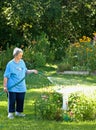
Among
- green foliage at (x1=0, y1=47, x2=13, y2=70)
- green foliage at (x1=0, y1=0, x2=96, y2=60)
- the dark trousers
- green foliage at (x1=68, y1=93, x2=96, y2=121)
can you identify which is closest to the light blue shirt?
the dark trousers

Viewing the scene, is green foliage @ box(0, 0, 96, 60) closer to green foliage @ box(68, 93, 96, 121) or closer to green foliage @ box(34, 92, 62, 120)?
green foliage @ box(34, 92, 62, 120)

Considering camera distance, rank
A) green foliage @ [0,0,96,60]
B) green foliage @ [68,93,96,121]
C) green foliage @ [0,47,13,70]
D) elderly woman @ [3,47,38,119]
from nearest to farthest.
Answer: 1. green foliage @ [68,93,96,121]
2. elderly woman @ [3,47,38,119]
3. green foliage @ [0,47,13,70]
4. green foliage @ [0,0,96,60]

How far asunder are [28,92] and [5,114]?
3.05 m

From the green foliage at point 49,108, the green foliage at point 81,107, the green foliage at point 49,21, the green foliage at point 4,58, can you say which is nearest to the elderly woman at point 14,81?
the green foliage at point 49,108

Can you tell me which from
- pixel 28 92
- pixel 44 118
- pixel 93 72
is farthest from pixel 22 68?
pixel 93 72

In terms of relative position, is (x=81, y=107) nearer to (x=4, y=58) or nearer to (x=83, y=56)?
(x=83, y=56)

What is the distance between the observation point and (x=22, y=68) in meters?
9.30

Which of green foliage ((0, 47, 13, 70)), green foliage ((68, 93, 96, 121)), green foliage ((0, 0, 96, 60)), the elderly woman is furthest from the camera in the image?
green foliage ((0, 0, 96, 60))

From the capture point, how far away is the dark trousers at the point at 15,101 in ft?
30.2

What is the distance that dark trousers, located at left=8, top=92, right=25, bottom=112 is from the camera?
30.2 feet

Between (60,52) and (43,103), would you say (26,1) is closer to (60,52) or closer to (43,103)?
(60,52)

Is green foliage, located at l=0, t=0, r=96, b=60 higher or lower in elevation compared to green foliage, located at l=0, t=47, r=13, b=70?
higher

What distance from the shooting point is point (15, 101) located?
939cm

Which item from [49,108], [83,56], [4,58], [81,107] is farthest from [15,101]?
[4,58]
